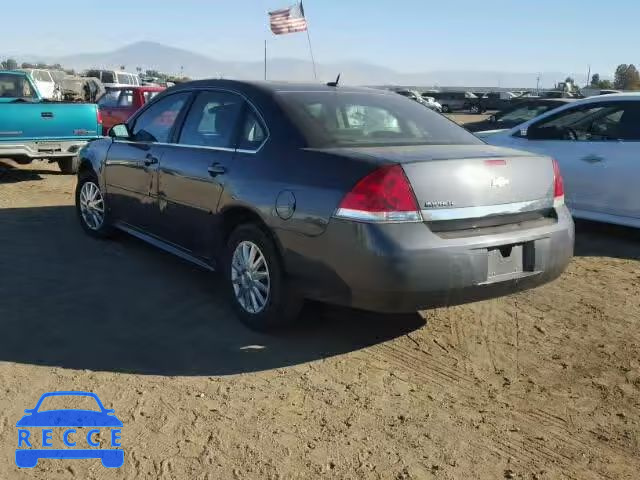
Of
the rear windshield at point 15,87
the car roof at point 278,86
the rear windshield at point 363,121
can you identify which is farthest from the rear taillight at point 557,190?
the rear windshield at point 15,87

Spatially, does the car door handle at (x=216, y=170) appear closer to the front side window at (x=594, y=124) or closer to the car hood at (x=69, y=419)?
the car hood at (x=69, y=419)

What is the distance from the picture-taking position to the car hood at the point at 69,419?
314 cm

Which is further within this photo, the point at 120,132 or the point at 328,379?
the point at 120,132

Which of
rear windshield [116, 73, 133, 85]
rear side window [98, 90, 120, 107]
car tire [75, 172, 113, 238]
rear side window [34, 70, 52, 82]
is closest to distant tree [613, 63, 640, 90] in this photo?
rear windshield [116, 73, 133, 85]

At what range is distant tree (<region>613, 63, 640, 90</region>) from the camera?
322 ft

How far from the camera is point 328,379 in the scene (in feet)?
12.0

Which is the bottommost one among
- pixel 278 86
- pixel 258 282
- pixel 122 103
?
pixel 258 282

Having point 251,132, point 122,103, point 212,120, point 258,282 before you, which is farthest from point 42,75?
point 258,282

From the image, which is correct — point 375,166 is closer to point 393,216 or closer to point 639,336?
point 393,216

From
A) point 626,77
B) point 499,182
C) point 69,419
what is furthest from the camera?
point 626,77

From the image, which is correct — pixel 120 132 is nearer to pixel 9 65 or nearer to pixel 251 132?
pixel 251 132

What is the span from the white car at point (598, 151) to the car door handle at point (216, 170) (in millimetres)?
4326

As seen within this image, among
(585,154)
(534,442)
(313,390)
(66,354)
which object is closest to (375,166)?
(313,390)
